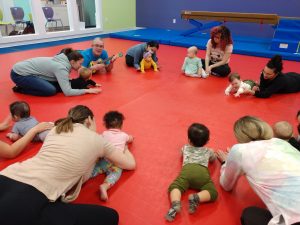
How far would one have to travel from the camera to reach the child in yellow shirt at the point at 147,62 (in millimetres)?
4911

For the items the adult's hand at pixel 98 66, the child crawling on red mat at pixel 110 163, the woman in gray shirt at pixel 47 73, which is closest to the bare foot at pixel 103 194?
the child crawling on red mat at pixel 110 163

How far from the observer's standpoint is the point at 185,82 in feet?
14.7

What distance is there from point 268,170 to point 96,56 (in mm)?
3890

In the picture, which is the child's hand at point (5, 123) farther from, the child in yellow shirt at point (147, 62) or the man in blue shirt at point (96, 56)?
the child in yellow shirt at point (147, 62)

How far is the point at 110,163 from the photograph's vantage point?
2.11 meters

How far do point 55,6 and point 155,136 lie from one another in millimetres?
9053

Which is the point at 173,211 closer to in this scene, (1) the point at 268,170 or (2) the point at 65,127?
(1) the point at 268,170

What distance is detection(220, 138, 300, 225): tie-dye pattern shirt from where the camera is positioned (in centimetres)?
133

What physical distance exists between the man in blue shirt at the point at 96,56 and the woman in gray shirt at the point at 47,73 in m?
0.90

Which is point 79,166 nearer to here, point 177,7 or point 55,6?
point 177,7

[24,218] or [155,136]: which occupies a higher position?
[24,218]

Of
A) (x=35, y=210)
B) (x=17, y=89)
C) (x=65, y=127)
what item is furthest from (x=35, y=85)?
(x=35, y=210)

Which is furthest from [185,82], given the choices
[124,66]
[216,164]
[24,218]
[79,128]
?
[24,218]

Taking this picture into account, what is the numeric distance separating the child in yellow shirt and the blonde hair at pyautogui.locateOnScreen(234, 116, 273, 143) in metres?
3.44
